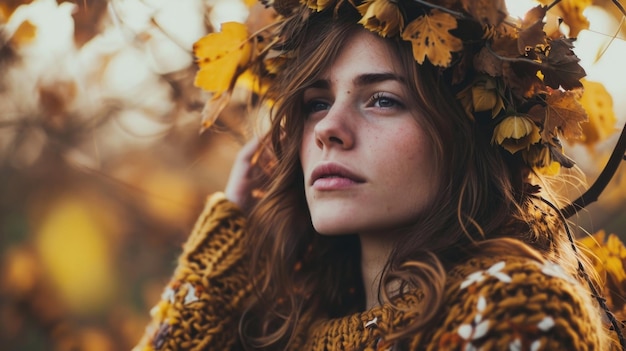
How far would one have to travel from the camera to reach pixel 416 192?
1641 mm

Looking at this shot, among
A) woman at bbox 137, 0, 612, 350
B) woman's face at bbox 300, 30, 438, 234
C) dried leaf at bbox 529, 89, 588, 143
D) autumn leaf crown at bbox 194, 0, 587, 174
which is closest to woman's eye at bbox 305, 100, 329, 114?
woman at bbox 137, 0, 612, 350

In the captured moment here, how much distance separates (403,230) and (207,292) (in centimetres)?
58

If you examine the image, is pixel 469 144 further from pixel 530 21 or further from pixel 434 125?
pixel 530 21

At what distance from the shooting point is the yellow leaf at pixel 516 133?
156 cm

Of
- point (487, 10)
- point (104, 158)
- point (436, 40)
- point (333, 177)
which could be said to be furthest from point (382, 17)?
point (104, 158)

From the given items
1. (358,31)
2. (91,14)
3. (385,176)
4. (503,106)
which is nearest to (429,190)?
(385,176)

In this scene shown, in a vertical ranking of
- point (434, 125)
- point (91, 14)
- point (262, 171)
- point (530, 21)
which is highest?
point (91, 14)

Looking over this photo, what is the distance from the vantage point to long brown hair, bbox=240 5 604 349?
5.26 ft

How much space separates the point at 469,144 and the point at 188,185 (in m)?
1.42

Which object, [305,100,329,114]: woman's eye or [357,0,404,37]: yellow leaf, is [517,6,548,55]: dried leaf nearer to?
[357,0,404,37]: yellow leaf

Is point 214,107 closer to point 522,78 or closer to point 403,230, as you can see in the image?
point 403,230

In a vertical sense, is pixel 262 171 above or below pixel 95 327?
above

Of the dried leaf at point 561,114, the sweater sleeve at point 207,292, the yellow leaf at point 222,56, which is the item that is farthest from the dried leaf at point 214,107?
the dried leaf at point 561,114

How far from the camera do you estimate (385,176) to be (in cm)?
162
